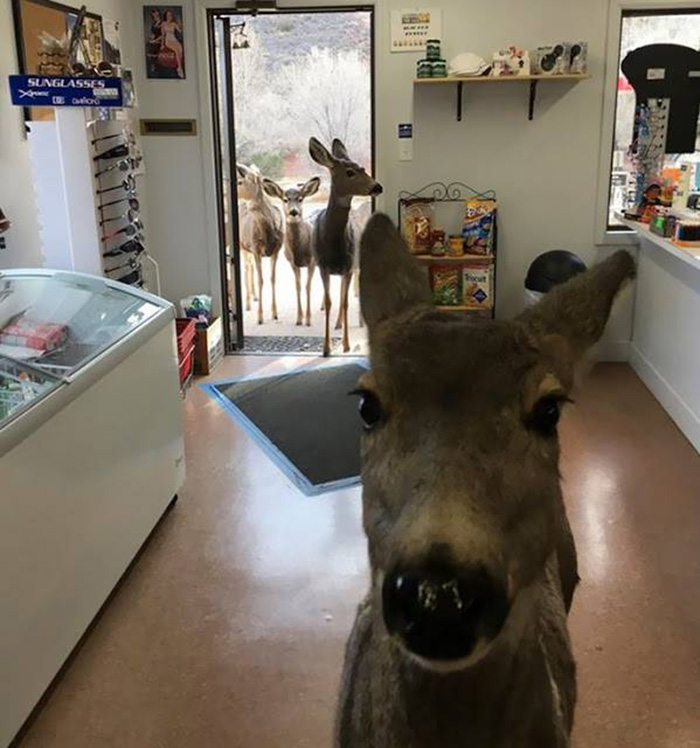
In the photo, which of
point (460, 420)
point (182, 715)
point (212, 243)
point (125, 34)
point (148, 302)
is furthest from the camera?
point (212, 243)

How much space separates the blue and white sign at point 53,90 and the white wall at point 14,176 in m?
0.37

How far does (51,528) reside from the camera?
8.39ft

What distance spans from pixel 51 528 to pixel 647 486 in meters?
2.63

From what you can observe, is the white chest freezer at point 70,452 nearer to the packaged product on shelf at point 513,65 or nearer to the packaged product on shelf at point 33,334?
the packaged product on shelf at point 33,334

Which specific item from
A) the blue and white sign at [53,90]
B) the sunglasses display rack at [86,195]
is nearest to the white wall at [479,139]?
the sunglasses display rack at [86,195]

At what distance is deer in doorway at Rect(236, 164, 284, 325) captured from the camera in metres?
6.32

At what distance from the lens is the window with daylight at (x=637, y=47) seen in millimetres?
5180

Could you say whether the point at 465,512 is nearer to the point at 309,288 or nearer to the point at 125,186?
the point at 125,186

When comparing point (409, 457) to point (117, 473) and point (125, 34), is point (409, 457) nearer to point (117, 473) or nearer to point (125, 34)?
point (117, 473)

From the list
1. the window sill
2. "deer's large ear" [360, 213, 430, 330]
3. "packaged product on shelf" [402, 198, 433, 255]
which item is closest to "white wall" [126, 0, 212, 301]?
"packaged product on shelf" [402, 198, 433, 255]

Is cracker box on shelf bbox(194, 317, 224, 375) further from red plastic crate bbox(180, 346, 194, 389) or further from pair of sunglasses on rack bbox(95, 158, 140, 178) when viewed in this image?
pair of sunglasses on rack bbox(95, 158, 140, 178)

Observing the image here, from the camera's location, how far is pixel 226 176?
226 inches

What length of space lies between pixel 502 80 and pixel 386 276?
13.6 ft

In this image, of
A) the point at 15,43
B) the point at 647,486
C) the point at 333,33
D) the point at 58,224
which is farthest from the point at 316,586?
the point at 333,33
